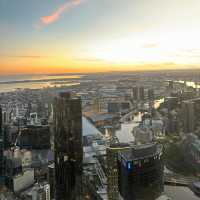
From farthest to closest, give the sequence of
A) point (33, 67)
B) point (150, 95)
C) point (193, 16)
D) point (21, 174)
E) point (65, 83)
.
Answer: point (150, 95) < point (21, 174) < point (193, 16) < point (65, 83) < point (33, 67)

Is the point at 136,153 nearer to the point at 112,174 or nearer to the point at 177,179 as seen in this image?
the point at 112,174

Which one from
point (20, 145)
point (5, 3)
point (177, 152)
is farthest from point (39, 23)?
point (177, 152)

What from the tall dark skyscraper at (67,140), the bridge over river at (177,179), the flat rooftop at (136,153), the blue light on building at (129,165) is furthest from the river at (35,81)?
the bridge over river at (177,179)

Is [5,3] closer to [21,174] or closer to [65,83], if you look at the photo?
[65,83]

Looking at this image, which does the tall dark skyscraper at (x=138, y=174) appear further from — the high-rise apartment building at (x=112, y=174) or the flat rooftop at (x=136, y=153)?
the high-rise apartment building at (x=112, y=174)

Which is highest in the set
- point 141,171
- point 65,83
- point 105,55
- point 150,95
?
point 105,55

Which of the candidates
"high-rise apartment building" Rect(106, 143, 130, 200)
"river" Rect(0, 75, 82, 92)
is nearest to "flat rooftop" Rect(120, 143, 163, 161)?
"high-rise apartment building" Rect(106, 143, 130, 200)
